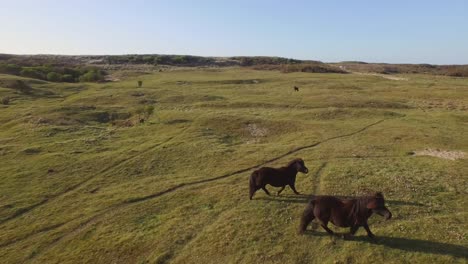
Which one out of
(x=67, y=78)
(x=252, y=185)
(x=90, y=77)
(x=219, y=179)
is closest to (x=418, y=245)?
(x=252, y=185)

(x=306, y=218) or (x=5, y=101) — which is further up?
(x=306, y=218)

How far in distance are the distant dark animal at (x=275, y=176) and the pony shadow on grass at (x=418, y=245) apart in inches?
185

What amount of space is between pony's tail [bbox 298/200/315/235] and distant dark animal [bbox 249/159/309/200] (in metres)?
4.25

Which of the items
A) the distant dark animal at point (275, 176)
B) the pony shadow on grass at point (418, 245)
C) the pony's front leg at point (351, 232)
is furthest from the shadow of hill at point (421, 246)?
the distant dark animal at point (275, 176)

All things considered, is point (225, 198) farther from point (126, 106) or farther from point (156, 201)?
point (126, 106)

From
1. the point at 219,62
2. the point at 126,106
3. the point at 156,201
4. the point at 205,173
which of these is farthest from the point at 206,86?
the point at 219,62

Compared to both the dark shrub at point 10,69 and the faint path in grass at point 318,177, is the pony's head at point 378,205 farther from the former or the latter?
the dark shrub at point 10,69

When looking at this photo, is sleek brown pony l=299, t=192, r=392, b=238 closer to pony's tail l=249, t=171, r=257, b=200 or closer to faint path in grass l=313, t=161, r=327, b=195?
pony's tail l=249, t=171, r=257, b=200

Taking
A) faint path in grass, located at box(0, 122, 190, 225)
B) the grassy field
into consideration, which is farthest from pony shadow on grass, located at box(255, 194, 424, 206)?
faint path in grass, located at box(0, 122, 190, 225)

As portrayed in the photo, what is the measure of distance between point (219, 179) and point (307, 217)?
1043 cm

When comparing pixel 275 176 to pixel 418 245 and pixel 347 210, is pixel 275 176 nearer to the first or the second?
pixel 347 210

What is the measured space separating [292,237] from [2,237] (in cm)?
1388

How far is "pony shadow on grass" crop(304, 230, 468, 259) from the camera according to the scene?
55.3 feet

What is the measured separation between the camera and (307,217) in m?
18.3
